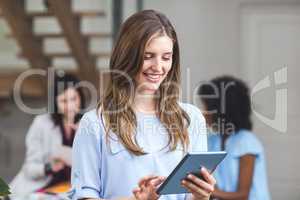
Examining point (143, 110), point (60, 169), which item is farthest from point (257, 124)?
point (143, 110)

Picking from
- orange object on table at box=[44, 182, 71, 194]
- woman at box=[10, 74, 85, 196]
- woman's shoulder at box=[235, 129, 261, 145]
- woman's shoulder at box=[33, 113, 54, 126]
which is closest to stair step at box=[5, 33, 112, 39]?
woman at box=[10, 74, 85, 196]

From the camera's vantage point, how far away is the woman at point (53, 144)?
400cm

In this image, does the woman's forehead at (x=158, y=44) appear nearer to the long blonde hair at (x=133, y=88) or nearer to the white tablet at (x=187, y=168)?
the long blonde hair at (x=133, y=88)

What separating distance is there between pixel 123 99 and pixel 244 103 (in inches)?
80.8

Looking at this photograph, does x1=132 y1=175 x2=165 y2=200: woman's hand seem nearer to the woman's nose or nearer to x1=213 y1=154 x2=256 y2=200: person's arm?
the woman's nose

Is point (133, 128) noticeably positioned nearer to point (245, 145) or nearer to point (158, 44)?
point (158, 44)

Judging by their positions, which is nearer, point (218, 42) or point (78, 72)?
point (218, 42)

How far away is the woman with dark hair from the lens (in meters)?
3.52

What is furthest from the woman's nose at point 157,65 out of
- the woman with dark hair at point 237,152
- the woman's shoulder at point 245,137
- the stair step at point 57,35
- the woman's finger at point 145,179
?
the stair step at point 57,35

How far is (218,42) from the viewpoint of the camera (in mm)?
4844

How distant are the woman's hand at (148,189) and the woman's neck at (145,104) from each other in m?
0.19

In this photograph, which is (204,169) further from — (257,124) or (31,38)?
(31,38)

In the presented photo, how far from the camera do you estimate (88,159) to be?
171 cm

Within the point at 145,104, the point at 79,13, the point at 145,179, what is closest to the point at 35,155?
the point at 79,13
